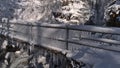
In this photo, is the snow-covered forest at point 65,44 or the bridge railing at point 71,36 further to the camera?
the bridge railing at point 71,36

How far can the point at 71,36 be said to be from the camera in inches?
275

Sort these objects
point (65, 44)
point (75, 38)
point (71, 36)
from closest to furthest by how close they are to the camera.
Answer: point (75, 38) → point (71, 36) → point (65, 44)

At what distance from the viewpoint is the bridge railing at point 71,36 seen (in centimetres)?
555

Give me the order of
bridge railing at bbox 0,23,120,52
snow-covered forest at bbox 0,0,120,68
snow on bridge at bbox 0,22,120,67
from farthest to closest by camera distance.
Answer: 1. bridge railing at bbox 0,23,120,52
2. snow on bridge at bbox 0,22,120,67
3. snow-covered forest at bbox 0,0,120,68

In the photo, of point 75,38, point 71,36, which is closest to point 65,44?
point 71,36

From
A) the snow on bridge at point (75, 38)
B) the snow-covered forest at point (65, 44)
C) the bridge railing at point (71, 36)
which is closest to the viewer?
the snow-covered forest at point (65, 44)

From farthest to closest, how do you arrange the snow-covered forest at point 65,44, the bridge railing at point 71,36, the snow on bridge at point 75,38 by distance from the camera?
1. the bridge railing at point 71,36
2. the snow on bridge at point 75,38
3. the snow-covered forest at point 65,44

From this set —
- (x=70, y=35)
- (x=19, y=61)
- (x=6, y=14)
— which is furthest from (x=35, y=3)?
(x=70, y=35)

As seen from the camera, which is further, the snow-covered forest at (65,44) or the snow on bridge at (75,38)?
the snow on bridge at (75,38)

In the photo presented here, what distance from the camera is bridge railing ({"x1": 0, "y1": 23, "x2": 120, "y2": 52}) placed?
5547 millimetres

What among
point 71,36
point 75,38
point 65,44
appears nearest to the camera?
point 75,38

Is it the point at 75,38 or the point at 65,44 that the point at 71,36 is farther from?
the point at 65,44

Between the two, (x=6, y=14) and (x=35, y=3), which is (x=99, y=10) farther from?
(x=6, y=14)

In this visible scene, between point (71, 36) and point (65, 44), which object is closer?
point (71, 36)
